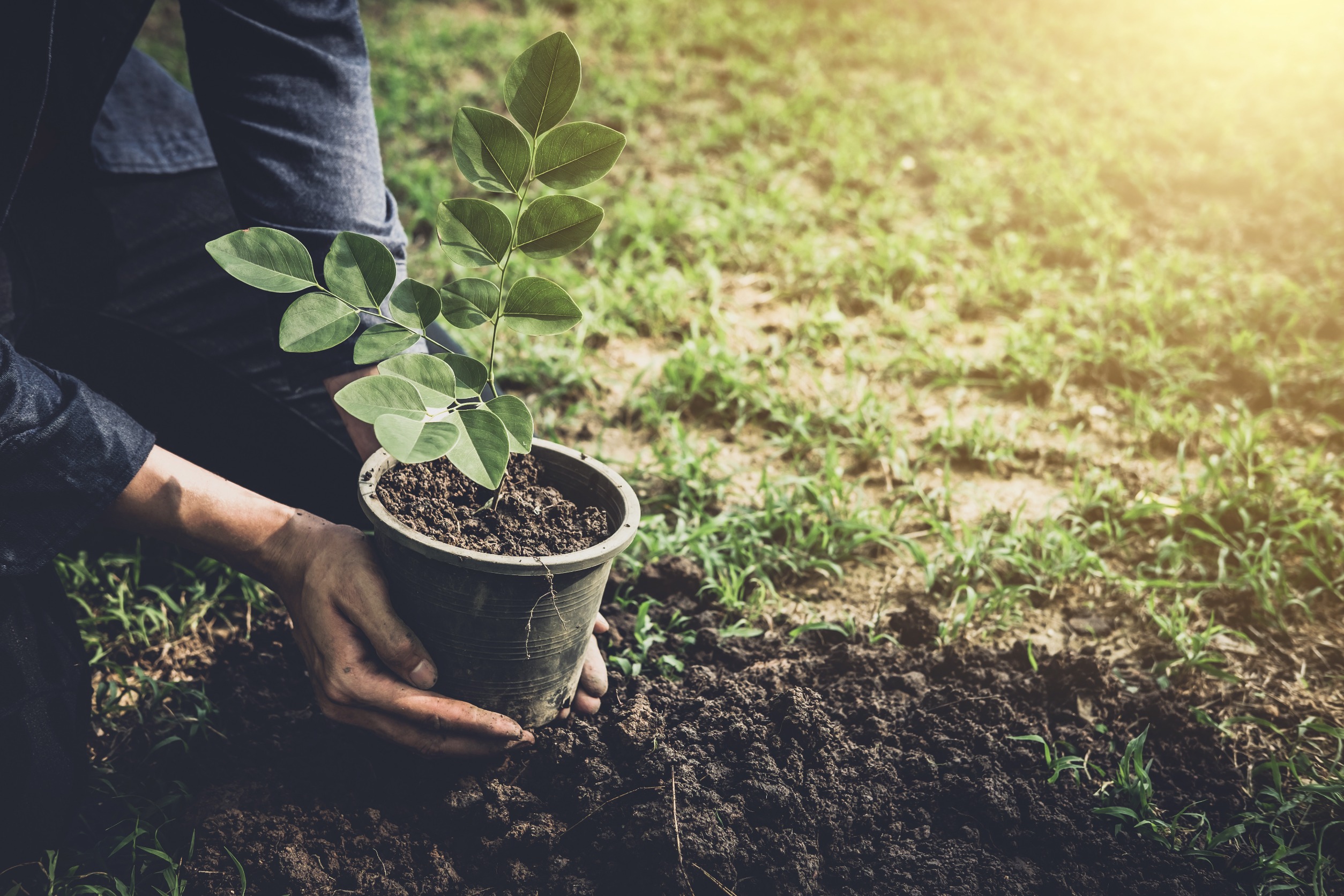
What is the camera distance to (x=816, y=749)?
148 centimetres

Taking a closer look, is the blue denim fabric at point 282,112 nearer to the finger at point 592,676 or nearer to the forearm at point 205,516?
the forearm at point 205,516

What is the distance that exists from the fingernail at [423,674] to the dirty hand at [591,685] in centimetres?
29

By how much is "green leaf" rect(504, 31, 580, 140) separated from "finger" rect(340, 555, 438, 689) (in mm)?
684

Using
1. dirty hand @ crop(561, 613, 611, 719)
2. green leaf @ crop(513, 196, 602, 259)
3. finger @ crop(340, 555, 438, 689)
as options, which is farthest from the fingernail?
green leaf @ crop(513, 196, 602, 259)

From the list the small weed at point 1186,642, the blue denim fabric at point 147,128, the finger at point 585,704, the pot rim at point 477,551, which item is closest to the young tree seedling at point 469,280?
the pot rim at point 477,551

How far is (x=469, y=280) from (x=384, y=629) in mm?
520

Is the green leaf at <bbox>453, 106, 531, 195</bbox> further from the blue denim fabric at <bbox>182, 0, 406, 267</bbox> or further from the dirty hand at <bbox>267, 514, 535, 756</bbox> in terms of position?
the dirty hand at <bbox>267, 514, 535, 756</bbox>

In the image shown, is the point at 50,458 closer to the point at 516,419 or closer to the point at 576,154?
the point at 516,419

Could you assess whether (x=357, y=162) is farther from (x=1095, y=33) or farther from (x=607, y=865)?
(x=1095, y=33)

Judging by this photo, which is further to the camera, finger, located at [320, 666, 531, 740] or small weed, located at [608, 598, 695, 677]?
small weed, located at [608, 598, 695, 677]

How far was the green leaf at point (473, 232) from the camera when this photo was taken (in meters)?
1.20

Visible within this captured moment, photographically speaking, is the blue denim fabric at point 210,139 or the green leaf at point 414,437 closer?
the green leaf at point 414,437

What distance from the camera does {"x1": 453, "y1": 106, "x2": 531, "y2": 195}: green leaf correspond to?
3.81ft

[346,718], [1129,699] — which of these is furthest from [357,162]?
[1129,699]
